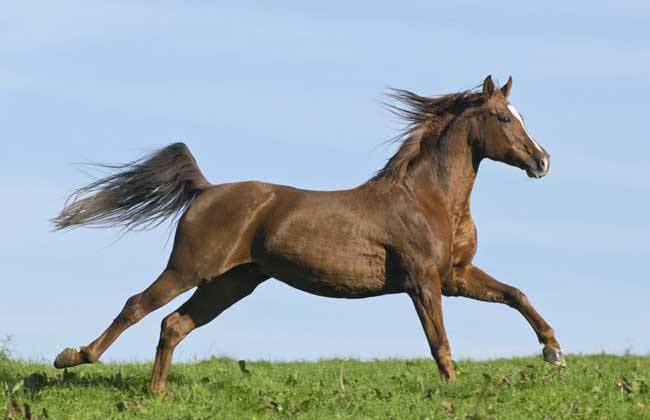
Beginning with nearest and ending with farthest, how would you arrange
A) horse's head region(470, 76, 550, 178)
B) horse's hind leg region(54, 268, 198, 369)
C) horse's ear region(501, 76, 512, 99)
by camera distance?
horse's hind leg region(54, 268, 198, 369) < horse's head region(470, 76, 550, 178) < horse's ear region(501, 76, 512, 99)

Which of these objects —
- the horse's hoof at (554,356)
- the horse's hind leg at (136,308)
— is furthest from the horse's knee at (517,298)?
the horse's hind leg at (136,308)

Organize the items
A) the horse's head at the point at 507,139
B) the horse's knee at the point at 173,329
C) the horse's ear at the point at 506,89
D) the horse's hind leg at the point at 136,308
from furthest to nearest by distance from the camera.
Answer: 1. the horse's ear at the point at 506,89
2. the horse's head at the point at 507,139
3. the horse's knee at the point at 173,329
4. the horse's hind leg at the point at 136,308

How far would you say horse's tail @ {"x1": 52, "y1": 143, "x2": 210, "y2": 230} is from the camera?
1084 cm

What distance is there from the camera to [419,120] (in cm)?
1084

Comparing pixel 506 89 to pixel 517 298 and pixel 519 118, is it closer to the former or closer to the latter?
pixel 519 118

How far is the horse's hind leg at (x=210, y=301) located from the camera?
10.4m

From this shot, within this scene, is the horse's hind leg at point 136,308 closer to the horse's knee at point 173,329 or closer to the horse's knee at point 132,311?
the horse's knee at point 132,311

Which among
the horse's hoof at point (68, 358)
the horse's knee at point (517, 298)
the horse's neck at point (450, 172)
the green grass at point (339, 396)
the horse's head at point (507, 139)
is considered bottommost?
the green grass at point (339, 396)

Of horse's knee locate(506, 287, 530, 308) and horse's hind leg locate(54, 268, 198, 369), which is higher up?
horse's knee locate(506, 287, 530, 308)

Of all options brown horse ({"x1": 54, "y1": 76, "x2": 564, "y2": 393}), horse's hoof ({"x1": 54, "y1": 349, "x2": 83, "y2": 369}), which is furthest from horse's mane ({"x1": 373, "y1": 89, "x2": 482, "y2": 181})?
horse's hoof ({"x1": 54, "y1": 349, "x2": 83, "y2": 369})

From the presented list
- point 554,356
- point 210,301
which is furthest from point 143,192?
point 554,356

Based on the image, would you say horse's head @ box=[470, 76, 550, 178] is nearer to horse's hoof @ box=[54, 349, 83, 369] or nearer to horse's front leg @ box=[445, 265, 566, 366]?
horse's front leg @ box=[445, 265, 566, 366]

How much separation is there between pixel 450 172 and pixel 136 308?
3231mm

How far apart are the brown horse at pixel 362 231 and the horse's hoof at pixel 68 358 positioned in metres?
0.01
